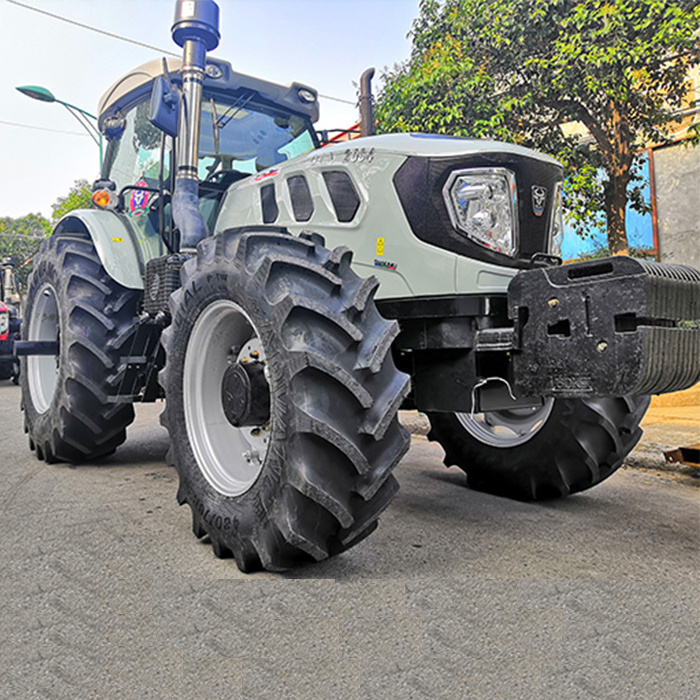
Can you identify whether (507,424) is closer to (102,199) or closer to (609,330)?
(609,330)

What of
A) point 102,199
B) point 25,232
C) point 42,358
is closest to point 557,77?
point 102,199

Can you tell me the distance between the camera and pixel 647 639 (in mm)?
2143

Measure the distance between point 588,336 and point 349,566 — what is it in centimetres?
130

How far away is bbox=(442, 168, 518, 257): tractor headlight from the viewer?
10.3 ft

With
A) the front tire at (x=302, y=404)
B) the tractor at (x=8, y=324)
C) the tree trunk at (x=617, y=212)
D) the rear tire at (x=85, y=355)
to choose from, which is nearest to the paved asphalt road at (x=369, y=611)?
the front tire at (x=302, y=404)

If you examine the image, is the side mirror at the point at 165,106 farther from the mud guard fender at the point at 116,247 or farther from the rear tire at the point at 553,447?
the rear tire at the point at 553,447

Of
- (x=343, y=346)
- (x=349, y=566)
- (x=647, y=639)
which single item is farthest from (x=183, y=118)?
(x=647, y=639)

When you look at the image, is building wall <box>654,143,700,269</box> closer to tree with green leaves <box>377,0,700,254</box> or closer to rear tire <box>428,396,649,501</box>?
tree with green leaves <box>377,0,700,254</box>

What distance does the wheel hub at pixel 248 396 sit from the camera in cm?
296

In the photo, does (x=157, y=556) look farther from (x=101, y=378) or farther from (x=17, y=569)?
(x=101, y=378)

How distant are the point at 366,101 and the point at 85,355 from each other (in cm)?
487

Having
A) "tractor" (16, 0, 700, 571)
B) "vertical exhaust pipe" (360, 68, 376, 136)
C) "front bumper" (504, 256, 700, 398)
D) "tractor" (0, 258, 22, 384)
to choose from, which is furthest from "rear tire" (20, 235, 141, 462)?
"tractor" (0, 258, 22, 384)

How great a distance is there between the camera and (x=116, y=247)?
4.73 meters

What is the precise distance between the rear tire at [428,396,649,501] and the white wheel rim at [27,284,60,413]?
3437mm
